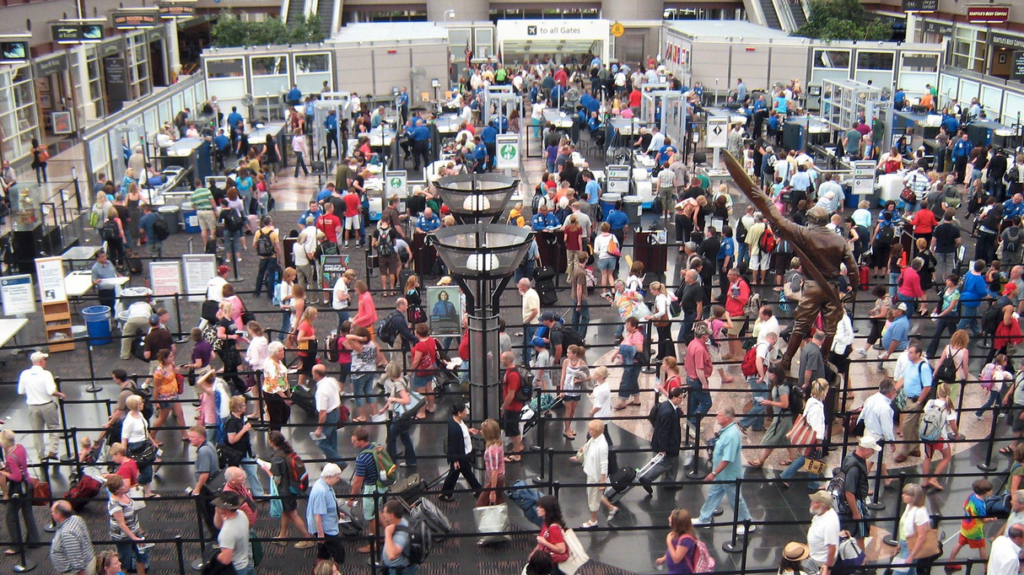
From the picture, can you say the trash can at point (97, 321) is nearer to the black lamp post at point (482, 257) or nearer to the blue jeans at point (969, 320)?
the black lamp post at point (482, 257)

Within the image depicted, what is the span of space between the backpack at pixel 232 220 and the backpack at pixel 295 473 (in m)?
10.1

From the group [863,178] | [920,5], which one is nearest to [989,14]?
[920,5]

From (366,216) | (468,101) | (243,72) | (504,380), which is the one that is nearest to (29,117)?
(243,72)

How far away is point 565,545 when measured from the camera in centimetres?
911

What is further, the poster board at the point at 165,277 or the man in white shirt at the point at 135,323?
the poster board at the point at 165,277

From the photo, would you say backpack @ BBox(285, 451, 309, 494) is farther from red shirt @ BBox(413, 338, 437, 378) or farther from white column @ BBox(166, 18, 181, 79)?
white column @ BBox(166, 18, 181, 79)

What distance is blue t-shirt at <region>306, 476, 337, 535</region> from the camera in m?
9.91

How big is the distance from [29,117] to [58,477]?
23528 millimetres

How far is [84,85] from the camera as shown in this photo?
35781 mm

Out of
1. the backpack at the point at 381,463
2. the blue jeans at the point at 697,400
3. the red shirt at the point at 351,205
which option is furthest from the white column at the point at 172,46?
the backpack at the point at 381,463

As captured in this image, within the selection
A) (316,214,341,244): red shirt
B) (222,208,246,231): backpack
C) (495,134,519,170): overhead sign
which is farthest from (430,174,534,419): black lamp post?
(495,134,519,170): overhead sign

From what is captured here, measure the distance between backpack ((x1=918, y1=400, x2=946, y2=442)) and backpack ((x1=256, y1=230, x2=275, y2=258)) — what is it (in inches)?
440

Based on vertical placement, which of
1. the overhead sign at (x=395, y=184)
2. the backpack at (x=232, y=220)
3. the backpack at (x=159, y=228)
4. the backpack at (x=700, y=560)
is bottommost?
the backpack at (x=700, y=560)

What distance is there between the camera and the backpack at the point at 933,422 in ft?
38.3
